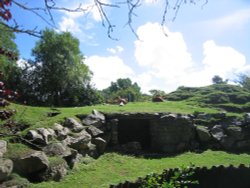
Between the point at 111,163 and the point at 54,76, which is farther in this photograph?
the point at 54,76

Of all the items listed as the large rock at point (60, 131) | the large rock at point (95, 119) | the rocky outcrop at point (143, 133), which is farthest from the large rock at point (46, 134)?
the large rock at point (95, 119)

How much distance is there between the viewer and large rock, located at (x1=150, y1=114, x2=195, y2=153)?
1356cm

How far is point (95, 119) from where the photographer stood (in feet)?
43.1

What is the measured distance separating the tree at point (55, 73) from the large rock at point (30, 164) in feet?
66.9

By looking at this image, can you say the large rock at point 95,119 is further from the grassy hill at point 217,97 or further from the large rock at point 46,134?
the grassy hill at point 217,97

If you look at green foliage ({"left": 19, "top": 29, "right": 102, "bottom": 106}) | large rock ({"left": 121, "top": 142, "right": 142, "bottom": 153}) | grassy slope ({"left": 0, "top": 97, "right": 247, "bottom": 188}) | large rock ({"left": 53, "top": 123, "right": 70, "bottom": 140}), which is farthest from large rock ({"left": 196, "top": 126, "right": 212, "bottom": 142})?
green foliage ({"left": 19, "top": 29, "right": 102, "bottom": 106})

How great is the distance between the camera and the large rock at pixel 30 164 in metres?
A: 8.68

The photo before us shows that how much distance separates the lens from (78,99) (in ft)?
93.6

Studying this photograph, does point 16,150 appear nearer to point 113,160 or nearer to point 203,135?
point 113,160

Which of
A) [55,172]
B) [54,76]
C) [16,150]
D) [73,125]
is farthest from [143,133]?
[54,76]

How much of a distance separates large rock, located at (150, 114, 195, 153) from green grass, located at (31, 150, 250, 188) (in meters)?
0.67

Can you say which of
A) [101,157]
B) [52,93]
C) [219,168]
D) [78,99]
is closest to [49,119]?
[101,157]

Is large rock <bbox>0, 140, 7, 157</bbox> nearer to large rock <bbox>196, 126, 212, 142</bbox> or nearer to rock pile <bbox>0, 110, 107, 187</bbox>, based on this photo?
rock pile <bbox>0, 110, 107, 187</bbox>

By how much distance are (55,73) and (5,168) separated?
73.2 ft
